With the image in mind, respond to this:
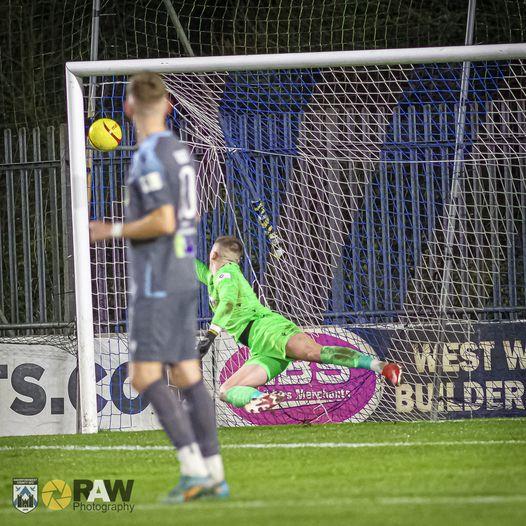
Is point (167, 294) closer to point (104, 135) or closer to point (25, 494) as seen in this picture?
point (25, 494)

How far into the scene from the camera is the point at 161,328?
5.01 metres

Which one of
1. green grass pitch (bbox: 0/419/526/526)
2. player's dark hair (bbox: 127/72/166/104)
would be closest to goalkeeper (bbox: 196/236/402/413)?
green grass pitch (bbox: 0/419/526/526)

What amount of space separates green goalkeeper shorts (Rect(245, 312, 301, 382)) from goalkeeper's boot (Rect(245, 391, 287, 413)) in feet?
0.63

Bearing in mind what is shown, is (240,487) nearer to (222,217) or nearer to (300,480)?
(300,480)

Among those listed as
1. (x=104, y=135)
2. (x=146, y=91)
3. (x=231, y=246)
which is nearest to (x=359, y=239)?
(x=231, y=246)

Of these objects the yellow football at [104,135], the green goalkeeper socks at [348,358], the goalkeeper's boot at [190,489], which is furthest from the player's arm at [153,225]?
the green goalkeeper socks at [348,358]

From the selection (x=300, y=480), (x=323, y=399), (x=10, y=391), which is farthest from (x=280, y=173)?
(x=300, y=480)

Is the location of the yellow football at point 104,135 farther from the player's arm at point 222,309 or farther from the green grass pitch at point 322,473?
the green grass pitch at point 322,473

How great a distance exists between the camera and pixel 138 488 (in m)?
5.62

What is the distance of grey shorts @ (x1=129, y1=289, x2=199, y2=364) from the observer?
5004mm

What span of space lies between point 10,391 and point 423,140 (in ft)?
13.9

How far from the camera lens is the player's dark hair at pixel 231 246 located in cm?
962

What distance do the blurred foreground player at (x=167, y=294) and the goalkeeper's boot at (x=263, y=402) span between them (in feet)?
13.5

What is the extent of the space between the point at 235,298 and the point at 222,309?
15cm
